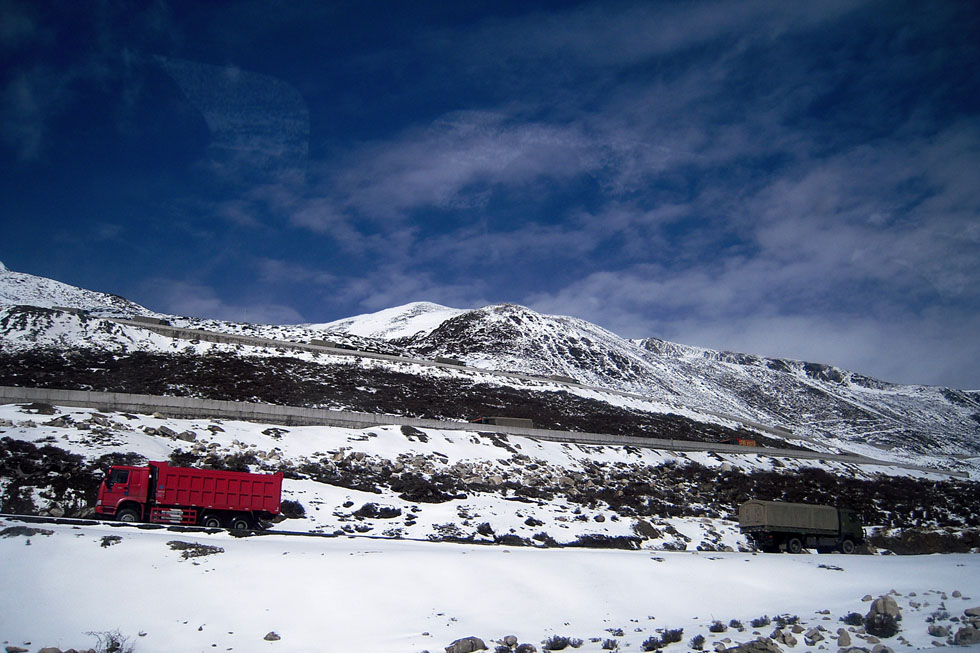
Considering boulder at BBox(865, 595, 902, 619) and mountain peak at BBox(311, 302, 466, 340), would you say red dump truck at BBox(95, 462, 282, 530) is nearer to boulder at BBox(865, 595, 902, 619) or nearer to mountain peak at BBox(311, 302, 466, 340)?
boulder at BBox(865, 595, 902, 619)

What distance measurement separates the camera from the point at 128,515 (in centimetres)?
2180

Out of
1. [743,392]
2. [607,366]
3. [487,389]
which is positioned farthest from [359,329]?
[743,392]

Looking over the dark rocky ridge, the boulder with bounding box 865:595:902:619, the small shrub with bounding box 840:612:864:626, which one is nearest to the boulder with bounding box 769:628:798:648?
the small shrub with bounding box 840:612:864:626

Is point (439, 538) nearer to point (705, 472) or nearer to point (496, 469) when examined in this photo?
point (496, 469)

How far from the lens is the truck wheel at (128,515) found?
21688mm

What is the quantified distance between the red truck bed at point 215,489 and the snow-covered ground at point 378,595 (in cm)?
248

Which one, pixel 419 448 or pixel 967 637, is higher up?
pixel 419 448

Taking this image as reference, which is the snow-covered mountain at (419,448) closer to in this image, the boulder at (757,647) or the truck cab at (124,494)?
the truck cab at (124,494)

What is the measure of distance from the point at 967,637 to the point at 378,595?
46.0 feet

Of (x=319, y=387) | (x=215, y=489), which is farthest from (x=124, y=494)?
(x=319, y=387)

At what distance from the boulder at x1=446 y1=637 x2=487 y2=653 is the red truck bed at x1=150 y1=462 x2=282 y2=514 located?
12.2 metres

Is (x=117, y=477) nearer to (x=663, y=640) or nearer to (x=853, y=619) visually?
(x=663, y=640)

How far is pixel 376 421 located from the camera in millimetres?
Answer: 41094

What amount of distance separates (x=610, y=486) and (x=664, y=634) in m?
25.5
